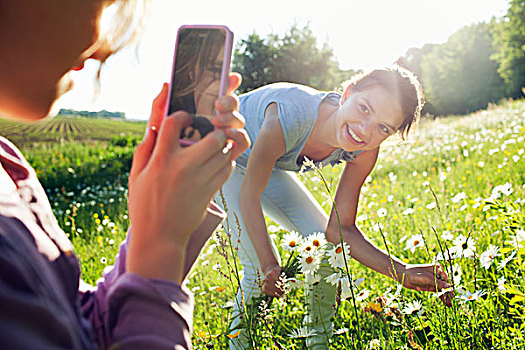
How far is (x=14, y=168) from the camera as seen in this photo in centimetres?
88

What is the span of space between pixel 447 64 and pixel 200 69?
4064 cm

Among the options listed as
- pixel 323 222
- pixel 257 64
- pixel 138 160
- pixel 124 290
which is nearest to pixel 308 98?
pixel 323 222

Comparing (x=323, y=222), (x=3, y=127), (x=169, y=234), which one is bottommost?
(x=3, y=127)

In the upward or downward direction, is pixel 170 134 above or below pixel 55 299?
above

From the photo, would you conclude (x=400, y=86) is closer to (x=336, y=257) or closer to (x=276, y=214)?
(x=276, y=214)

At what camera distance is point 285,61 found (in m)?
24.1

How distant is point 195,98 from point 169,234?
Answer: 1.16 ft

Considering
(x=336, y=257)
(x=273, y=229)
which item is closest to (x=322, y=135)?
(x=336, y=257)

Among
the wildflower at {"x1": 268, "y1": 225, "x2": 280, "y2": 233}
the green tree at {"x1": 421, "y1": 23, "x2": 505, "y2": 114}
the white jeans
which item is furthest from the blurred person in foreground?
the green tree at {"x1": 421, "y1": 23, "x2": 505, "y2": 114}

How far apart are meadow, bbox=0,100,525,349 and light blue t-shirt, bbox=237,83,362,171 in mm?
231

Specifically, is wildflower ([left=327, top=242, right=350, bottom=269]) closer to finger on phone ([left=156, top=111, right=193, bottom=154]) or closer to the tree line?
→ finger on phone ([left=156, top=111, right=193, bottom=154])

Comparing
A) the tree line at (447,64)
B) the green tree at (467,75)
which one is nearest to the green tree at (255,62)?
the tree line at (447,64)

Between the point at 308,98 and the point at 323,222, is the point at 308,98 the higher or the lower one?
the higher one

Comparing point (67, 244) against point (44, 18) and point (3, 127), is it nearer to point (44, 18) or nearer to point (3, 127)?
point (44, 18)
